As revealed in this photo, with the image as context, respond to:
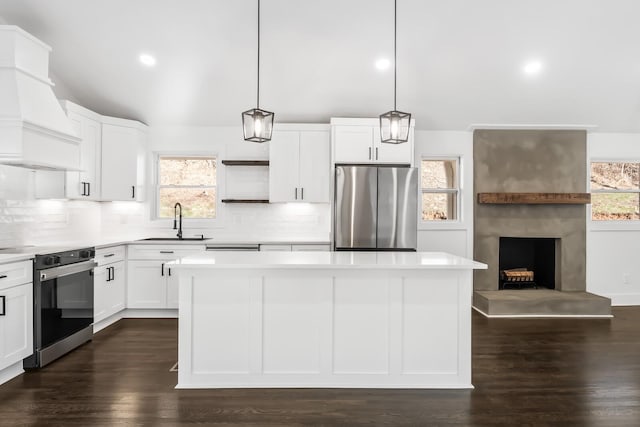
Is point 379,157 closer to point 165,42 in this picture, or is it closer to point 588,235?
point 165,42

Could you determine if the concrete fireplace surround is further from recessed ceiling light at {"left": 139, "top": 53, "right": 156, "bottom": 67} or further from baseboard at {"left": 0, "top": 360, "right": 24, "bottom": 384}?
baseboard at {"left": 0, "top": 360, "right": 24, "bottom": 384}

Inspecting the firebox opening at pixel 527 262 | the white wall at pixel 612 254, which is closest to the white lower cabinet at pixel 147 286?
the firebox opening at pixel 527 262

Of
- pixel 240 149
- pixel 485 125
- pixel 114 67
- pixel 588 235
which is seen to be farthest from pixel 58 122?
pixel 588 235

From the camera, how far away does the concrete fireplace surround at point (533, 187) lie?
5.50 metres

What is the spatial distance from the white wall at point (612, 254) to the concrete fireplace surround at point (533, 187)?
26cm

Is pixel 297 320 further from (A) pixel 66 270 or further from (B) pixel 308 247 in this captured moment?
(A) pixel 66 270

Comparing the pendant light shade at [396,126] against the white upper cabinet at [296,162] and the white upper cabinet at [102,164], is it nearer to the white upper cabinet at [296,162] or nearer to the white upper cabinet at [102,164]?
the white upper cabinet at [296,162]

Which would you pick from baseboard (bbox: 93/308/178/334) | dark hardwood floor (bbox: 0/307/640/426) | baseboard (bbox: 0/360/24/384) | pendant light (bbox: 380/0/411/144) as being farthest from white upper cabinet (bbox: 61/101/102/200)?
pendant light (bbox: 380/0/411/144)

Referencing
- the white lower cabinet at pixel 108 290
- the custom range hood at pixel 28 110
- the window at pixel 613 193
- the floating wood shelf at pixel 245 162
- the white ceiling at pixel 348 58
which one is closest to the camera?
the custom range hood at pixel 28 110

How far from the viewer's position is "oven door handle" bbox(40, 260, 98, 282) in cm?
330

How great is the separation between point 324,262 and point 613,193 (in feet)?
16.7

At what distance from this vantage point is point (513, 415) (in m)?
2.54

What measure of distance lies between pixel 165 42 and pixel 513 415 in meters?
4.50

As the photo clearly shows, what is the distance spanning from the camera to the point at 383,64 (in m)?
4.54
